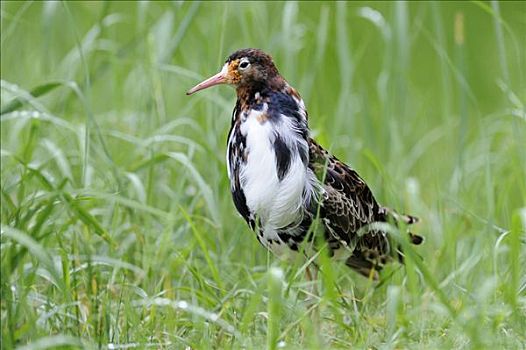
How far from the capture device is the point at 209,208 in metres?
4.99

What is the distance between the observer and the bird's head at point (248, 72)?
4473 millimetres

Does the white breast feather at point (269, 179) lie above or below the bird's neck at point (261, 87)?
below

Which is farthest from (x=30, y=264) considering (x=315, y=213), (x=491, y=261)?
(x=491, y=261)

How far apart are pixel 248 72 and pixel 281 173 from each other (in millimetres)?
415

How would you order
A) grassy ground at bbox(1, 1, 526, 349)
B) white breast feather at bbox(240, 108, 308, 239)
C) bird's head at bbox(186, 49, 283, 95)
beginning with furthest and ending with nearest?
bird's head at bbox(186, 49, 283, 95)
white breast feather at bbox(240, 108, 308, 239)
grassy ground at bbox(1, 1, 526, 349)

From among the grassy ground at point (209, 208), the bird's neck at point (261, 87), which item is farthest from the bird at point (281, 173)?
the grassy ground at point (209, 208)

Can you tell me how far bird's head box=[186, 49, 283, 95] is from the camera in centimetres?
447

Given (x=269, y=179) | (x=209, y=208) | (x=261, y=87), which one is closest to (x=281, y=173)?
(x=269, y=179)

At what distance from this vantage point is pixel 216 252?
5.08 meters

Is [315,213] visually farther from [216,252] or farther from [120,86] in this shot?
[120,86]

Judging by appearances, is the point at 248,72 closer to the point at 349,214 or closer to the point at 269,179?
the point at 269,179

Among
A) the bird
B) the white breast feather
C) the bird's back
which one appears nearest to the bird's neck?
the bird

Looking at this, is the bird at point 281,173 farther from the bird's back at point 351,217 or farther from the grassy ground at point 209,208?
the grassy ground at point 209,208

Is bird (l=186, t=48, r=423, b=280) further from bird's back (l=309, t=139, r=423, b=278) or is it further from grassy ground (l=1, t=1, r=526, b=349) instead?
grassy ground (l=1, t=1, r=526, b=349)
